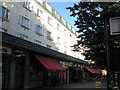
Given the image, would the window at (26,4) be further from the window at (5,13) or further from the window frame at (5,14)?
the window at (5,13)

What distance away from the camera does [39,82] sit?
3083 centimetres

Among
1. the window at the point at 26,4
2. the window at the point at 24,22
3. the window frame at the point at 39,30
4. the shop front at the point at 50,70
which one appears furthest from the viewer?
the window frame at the point at 39,30

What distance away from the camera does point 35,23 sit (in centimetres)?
Answer: 3466

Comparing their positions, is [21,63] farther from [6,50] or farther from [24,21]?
[24,21]

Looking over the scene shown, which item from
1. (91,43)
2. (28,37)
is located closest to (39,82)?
(28,37)

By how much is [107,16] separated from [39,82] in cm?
2689

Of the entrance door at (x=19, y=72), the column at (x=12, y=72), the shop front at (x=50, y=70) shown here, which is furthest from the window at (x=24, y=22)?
the column at (x=12, y=72)

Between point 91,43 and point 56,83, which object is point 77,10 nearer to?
point 91,43

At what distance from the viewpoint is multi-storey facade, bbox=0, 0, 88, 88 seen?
71.3 feet

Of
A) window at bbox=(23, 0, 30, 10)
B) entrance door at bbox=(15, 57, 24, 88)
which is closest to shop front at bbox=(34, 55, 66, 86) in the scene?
entrance door at bbox=(15, 57, 24, 88)

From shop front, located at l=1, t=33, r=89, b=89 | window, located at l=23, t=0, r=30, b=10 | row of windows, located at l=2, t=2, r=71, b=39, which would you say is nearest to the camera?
shop front, located at l=1, t=33, r=89, b=89

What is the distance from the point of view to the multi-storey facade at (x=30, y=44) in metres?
21.7

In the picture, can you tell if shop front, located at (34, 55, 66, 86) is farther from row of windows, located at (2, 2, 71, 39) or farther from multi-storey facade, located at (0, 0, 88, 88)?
row of windows, located at (2, 2, 71, 39)

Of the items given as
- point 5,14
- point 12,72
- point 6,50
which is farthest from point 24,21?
point 6,50
